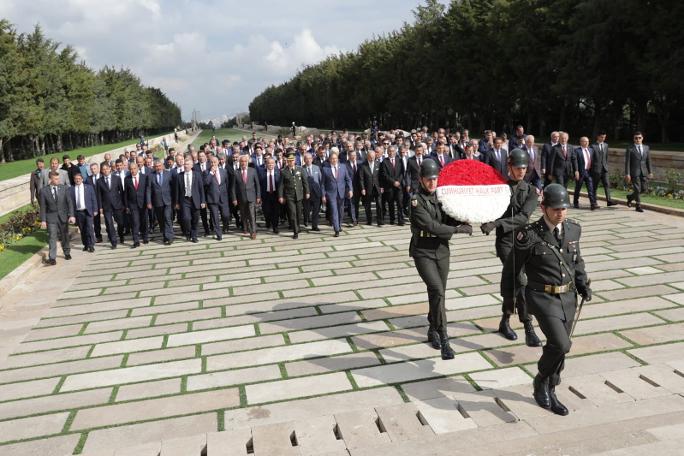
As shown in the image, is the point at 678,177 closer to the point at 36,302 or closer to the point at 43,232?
the point at 36,302

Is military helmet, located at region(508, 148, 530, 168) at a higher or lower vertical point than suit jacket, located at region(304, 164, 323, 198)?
higher

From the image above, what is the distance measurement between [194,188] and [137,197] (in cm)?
133

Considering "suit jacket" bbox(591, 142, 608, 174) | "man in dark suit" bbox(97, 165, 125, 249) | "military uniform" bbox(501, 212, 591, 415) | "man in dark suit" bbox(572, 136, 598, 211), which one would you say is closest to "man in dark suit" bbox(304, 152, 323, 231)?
"man in dark suit" bbox(97, 165, 125, 249)

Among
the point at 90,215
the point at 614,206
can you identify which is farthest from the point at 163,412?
the point at 614,206

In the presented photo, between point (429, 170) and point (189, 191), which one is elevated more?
point (429, 170)

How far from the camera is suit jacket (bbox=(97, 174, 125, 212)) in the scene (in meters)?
12.9

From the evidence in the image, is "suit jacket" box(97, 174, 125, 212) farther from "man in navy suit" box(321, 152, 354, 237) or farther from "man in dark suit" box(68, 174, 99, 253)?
"man in navy suit" box(321, 152, 354, 237)

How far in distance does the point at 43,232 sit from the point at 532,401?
524 inches

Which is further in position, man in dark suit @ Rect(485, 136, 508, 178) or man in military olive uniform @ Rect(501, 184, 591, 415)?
man in dark suit @ Rect(485, 136, 508, 178)

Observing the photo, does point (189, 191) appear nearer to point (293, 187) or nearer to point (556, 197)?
point (293, 187)

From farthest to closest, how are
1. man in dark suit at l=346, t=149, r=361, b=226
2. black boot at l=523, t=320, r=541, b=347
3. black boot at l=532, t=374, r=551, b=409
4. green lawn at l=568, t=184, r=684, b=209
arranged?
man in dark suit at l=346, t=149, r=361, b=226 < green lawn at l=568, t=184, r=684, b=209 < black boot at l=523, t=320, r=541, b=347 < black boot at l=532, t=374, r=551, b=409

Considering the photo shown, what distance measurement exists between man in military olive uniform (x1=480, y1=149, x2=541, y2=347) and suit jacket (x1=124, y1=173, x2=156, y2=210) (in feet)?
29.0

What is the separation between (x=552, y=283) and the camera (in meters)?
4.70

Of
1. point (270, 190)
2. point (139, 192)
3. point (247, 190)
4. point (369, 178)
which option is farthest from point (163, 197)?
A: point (369, 178)
